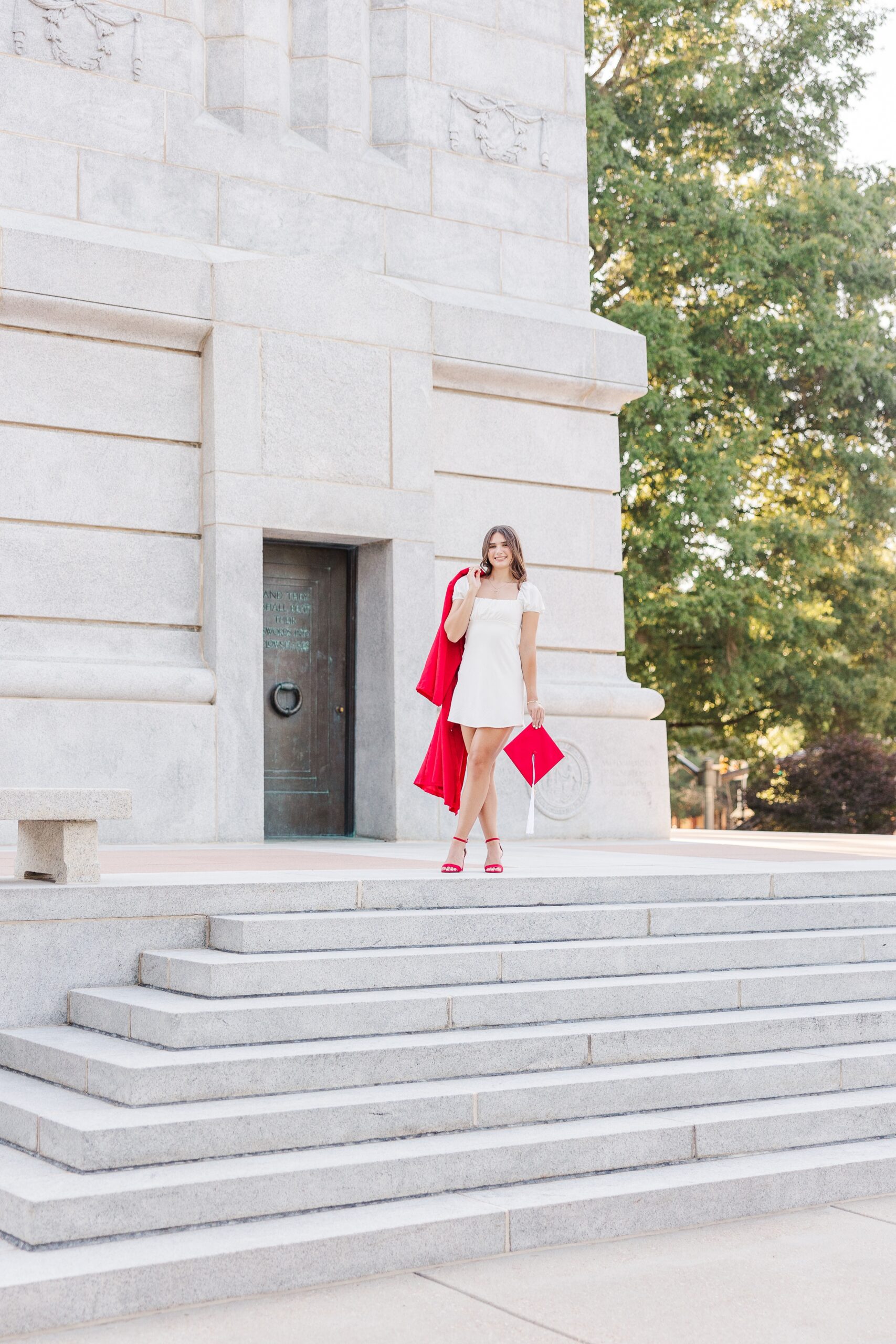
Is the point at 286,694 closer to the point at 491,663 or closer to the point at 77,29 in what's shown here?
the point at 491,663

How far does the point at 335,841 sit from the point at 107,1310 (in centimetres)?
A: 838

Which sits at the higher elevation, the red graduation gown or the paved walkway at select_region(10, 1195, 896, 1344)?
the red graduation gown

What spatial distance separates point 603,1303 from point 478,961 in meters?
2.12

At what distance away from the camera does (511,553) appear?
8734 millimetres

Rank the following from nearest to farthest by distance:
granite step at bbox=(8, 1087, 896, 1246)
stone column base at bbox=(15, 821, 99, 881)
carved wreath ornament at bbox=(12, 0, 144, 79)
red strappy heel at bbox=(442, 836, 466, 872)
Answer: granite step at bbox=(8, 1087, 896, 1246)
stone column base at bbox=(15, 821, 99, 881)
red strappy heel at bbox=(442, 836, 466, 872)
carved wreath ornament at bbox=(12, 0, 144, 79)

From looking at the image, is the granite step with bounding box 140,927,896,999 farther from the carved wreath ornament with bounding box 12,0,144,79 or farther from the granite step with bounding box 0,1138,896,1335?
the carved wreath ornament with bounding box 12,0,144,79

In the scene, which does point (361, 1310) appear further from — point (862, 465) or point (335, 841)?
point (862, 465)

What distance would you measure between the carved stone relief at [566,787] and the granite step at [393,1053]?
652cm

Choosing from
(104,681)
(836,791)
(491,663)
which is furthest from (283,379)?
(836,791)

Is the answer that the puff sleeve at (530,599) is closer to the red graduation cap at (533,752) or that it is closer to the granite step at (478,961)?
the red graduation cap at (533,752)

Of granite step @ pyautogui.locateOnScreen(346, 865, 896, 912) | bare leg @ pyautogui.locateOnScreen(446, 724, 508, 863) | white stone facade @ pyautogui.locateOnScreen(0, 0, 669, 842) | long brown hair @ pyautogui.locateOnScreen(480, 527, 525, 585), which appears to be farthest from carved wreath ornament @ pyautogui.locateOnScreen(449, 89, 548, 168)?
granite step @ pyautogui.locateOnScreen(346, 865, 896, 912)

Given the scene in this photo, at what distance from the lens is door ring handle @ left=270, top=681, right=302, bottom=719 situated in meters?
13.2

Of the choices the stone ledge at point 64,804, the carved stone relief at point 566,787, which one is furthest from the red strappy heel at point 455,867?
the carved stone relief at point 566,787

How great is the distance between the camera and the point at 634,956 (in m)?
7.27
